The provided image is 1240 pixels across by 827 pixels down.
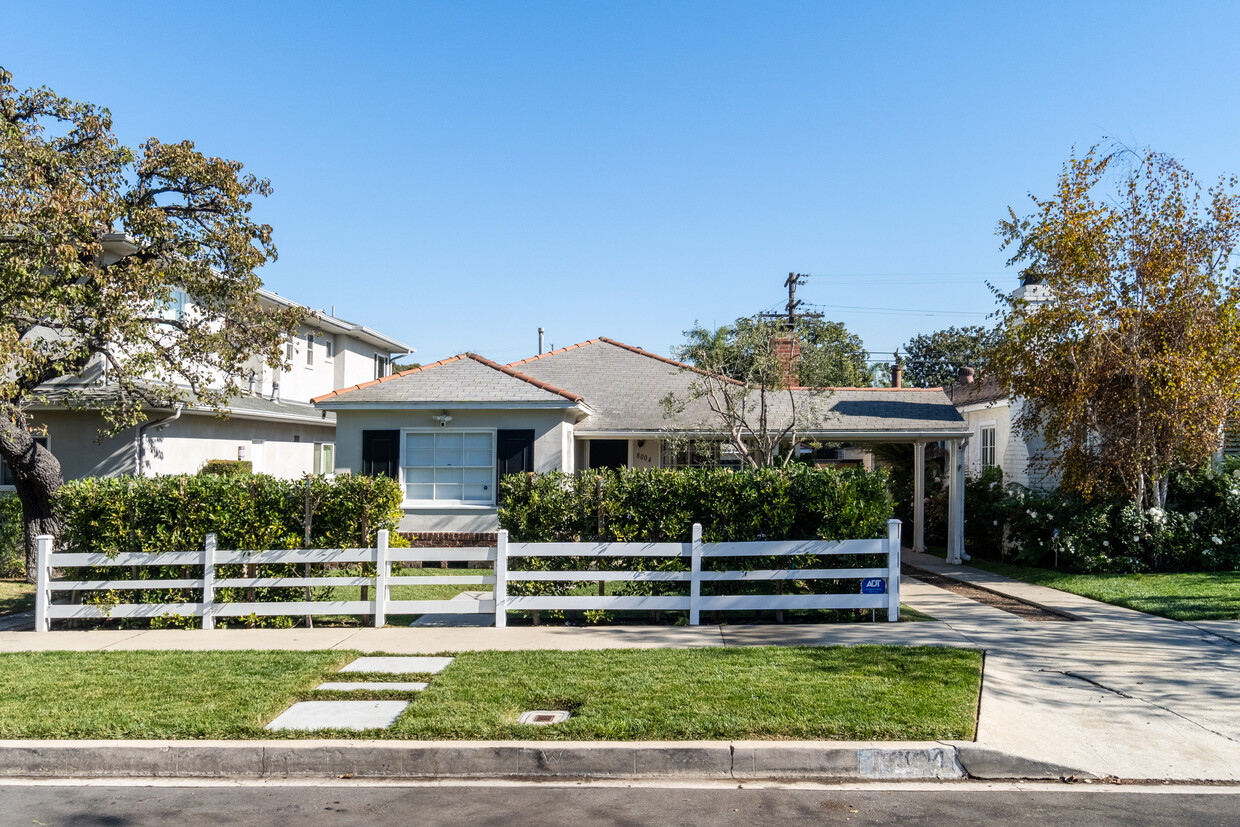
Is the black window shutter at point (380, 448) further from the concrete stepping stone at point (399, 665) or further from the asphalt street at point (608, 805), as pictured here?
→ the asphalt street at point (608, 805)

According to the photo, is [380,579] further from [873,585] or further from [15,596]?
[15,596]

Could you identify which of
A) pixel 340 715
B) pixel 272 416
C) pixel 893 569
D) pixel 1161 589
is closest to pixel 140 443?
pixel 272 416

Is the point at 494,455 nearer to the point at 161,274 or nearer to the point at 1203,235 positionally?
the point at 161,274

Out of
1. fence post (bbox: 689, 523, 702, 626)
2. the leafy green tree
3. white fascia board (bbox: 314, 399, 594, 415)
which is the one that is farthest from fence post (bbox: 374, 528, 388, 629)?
the leafy green tree

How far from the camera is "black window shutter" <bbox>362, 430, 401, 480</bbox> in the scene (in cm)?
1803

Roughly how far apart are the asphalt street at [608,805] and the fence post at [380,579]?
4.51 meters

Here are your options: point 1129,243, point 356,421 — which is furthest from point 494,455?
point 1129,243

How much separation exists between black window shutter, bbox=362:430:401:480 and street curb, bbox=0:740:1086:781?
11.4 metres

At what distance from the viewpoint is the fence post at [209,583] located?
35.4 feet

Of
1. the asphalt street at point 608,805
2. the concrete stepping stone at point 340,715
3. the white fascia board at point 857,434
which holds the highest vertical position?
the white fascia board at point 857,434

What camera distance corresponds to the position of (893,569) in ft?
35.5

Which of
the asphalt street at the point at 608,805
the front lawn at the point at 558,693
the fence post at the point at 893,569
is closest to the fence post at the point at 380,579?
the front lawn at the point at 558,693

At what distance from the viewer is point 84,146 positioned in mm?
14828

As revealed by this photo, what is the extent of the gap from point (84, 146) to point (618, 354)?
13.0m
